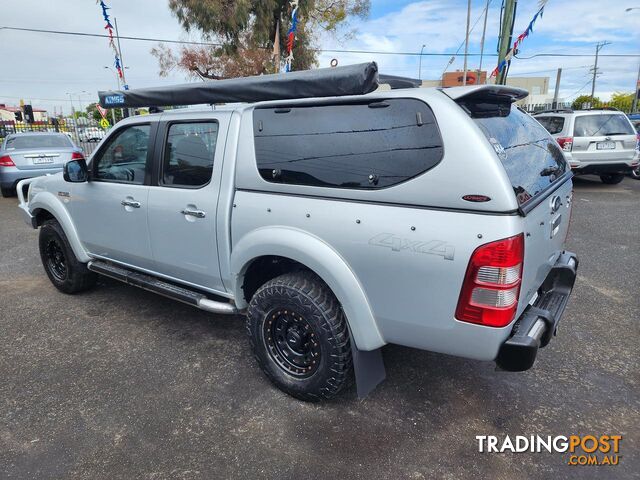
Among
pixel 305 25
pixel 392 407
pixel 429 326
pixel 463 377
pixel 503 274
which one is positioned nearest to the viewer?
pixel 503 274

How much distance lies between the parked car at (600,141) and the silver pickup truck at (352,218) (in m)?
7.79

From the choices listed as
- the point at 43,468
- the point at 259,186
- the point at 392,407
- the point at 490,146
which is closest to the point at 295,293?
the point at 259,186

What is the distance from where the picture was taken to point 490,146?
81.9 inches

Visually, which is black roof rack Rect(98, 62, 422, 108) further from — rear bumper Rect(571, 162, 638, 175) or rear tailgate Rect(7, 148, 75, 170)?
rear bumper Rect(571, 162, 638, 175)

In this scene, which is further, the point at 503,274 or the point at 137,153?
the point at 137,153

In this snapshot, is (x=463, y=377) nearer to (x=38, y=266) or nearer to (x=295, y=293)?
(x=295, y=293)

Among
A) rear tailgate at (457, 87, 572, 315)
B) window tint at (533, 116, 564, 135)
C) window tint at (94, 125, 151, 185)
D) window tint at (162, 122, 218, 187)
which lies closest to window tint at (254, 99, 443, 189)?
rear tailgate at (457, 87, 572, 315)

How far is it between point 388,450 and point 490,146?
1668mm

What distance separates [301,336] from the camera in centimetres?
271

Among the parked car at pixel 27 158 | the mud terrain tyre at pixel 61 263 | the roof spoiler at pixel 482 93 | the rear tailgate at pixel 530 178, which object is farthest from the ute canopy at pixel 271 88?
the parked car at pixel 27 158

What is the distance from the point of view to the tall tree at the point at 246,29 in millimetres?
18172

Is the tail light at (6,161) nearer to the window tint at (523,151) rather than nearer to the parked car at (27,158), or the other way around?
the parked car at (27,158)

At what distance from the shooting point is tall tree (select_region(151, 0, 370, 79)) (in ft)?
59.6

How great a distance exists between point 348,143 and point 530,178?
3.37ft
